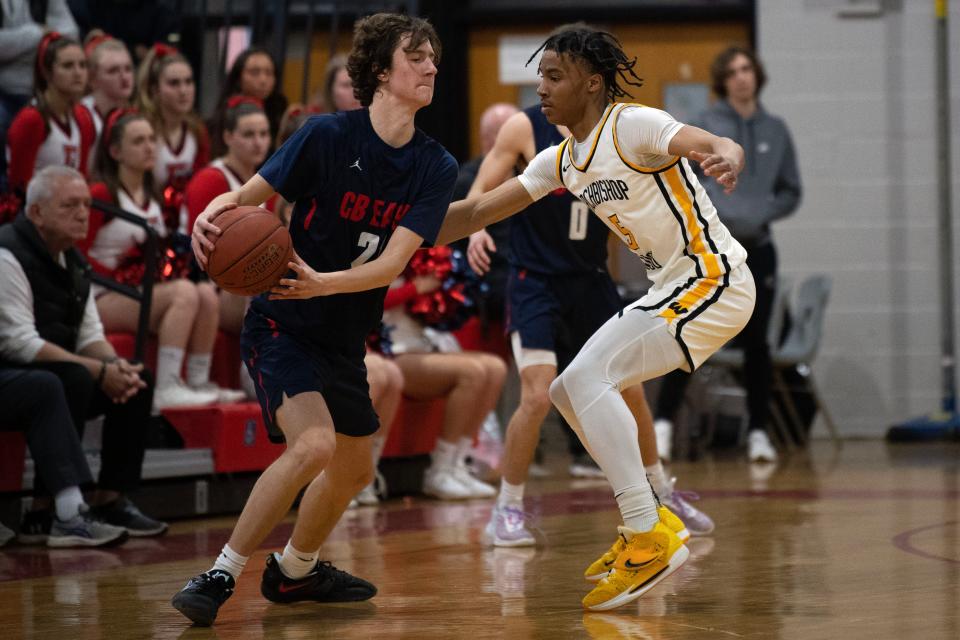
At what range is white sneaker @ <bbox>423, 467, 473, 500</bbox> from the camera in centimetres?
691

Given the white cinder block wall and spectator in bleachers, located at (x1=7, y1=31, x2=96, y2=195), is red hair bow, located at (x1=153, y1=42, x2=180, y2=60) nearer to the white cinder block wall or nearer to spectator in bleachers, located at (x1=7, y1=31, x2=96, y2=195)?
spectator in bleachers, located at (x1=7, y1=31, x2=96, y2=195)

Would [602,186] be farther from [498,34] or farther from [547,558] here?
[498,34]

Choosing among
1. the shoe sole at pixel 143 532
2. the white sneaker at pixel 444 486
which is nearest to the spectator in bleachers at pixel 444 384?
the white sneaker at pixel 444 486

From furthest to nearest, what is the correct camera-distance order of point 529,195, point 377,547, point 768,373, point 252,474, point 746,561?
point 768,373
point 252,474
point 377,547
point 746,561
point 529,195

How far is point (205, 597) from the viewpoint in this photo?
144 inches

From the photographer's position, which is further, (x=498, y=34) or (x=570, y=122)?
(x=498, y=34)

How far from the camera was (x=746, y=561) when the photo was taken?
4637 mm

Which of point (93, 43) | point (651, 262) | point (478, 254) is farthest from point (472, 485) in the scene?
point (651, 262)

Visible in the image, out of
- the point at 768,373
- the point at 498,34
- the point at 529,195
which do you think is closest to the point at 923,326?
the point at 768,373

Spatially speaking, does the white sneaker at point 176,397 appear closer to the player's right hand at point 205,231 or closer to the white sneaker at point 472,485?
the white sneaker at point 472,485

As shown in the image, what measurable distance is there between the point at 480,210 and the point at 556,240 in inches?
53.0

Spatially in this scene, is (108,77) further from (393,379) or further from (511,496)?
(511,496)

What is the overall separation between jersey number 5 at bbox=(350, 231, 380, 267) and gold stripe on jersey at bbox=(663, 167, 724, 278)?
847 mm

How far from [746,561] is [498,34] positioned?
20.1 ft
